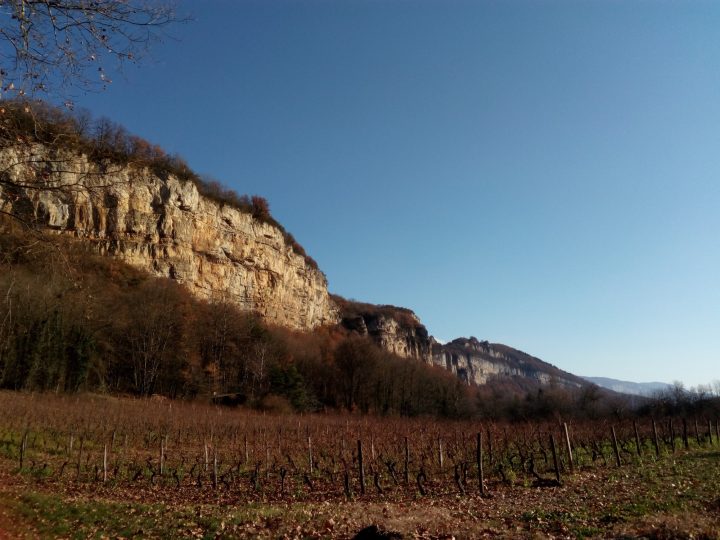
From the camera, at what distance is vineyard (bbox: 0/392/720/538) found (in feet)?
31.0

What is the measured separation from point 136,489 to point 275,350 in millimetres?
44713

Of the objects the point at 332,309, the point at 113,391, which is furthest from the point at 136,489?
the point at 332,309

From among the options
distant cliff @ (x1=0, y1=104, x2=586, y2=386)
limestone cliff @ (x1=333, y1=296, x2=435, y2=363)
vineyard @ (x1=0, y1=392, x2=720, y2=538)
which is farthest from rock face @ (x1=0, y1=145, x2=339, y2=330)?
vineyard @ (x1=0, y1=392, x2=720, y2=538)

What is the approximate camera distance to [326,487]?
15586 millimetres

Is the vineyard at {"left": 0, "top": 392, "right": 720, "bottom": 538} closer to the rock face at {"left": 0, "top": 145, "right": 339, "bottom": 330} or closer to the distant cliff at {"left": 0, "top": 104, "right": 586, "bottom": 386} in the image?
the distant cliff at {"left": 0, "top": 104, "right": 586, "bottom": 386}

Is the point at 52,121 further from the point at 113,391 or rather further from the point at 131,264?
the point at 131,264

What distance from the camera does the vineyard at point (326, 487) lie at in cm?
945

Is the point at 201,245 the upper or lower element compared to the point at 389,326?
upper

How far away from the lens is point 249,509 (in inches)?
450

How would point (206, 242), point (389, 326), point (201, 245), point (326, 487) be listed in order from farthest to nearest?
1. point (389, 326)
2. point (206, 242)
3. point (201, 245)
4. point (326, 487)

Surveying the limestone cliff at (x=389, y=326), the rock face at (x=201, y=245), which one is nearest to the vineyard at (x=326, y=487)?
the rock face at (x=201, y=245)

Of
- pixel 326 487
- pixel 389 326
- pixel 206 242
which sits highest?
pixel 206 242

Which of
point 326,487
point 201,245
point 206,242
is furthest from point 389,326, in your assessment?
point 326,487

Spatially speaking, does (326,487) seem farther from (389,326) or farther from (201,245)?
(389,326)
